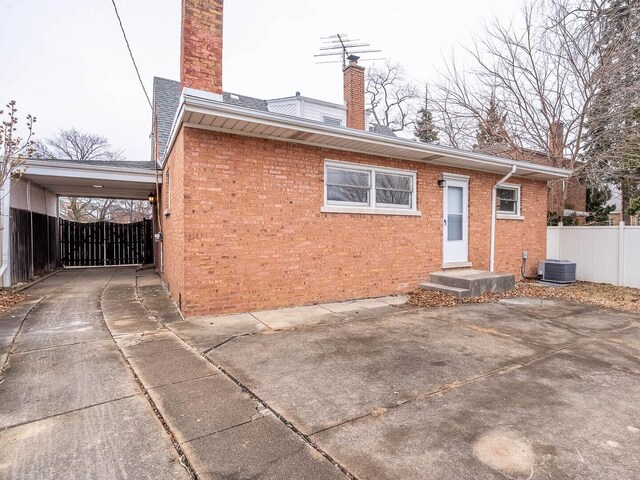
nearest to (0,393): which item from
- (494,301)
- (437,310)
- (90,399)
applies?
(90,399)

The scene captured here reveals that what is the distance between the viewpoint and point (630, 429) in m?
2.32

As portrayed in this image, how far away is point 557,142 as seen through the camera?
11.7 m

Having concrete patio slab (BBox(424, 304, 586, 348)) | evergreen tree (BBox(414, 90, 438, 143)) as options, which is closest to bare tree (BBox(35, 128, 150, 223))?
Answer: evergreen tree (BBox(414, 90, 438, 143))

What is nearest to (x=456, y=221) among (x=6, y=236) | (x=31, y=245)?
(x=6, y=236)

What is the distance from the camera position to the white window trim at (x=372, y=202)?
6.43 meters

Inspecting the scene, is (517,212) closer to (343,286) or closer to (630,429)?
(343,286)

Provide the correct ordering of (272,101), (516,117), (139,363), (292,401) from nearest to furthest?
(292,401)
(139,363)
(516,117)
(272,101)

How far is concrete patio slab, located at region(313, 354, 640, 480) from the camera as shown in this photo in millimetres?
1905

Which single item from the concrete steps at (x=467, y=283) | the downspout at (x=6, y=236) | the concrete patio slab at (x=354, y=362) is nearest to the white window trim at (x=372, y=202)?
the concrete steps at (x=467, y=283)

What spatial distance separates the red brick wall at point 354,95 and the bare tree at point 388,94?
11.1m

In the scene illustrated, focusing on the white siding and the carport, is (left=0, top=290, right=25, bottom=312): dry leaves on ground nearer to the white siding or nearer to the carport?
the carport

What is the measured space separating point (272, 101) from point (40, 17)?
9825 millimetres

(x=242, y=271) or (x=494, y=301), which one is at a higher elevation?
(x=242, y=271)

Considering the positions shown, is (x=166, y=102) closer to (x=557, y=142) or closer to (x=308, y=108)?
(x=308, y=108)
